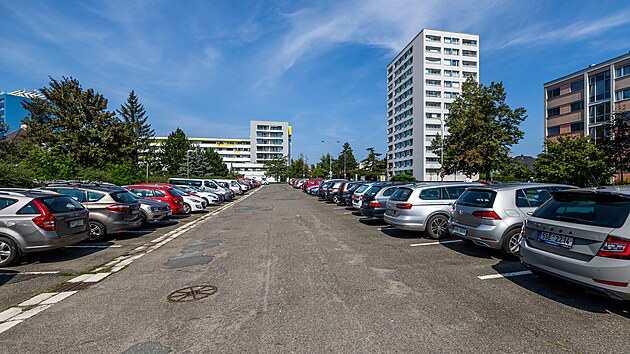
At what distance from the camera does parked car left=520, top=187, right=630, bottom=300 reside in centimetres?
399

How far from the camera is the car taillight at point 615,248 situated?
394cm

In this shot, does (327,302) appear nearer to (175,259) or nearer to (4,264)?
(175,259)

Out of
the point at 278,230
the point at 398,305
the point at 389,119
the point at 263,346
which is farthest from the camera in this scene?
the point at 389,119

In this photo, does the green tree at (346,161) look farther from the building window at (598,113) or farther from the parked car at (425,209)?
the parked car at (425,209)

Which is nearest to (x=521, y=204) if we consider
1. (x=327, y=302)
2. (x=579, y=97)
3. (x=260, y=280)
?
(x=327, y=302)

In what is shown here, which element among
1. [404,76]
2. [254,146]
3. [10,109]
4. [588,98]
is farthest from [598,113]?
[10,109]

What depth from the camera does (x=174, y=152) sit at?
76.9 m

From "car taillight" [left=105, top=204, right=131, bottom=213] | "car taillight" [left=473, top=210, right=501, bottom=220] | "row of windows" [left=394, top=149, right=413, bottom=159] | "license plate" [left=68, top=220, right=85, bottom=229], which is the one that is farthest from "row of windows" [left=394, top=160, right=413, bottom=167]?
"license plate" [left=68, top=220, right=85, bottom=229]

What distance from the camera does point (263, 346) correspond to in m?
3.49

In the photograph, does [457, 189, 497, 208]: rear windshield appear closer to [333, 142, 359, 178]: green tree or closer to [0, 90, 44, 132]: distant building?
[333, 142, 359, 178]: green tree

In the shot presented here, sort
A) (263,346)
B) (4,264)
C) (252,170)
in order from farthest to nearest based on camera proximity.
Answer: (252,170), (4,264), (263,346)

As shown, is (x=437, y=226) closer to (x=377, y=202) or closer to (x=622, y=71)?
(x=377, y=202)

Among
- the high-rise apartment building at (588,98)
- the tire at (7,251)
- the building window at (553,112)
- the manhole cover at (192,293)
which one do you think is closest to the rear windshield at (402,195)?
the manhole cover at (192,293)

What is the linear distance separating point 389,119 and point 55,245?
94164 mm
